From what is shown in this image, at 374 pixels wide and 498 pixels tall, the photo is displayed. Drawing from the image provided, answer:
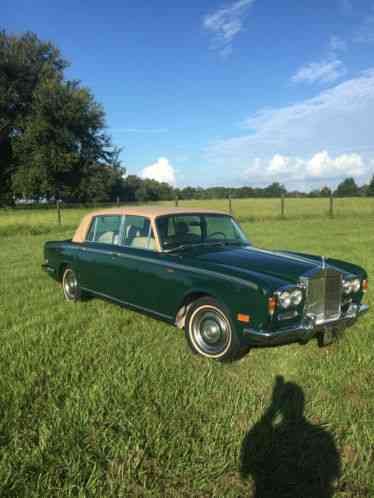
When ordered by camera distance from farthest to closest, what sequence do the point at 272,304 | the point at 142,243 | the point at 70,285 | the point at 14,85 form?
the point at 14,85, the point at 70,285, the point at 142,243, the point at 272,304

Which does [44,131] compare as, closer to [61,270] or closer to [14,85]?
[14,85]

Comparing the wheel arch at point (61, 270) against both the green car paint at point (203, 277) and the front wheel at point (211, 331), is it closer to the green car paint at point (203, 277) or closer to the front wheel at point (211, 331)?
the green car paint at point (203, 277)

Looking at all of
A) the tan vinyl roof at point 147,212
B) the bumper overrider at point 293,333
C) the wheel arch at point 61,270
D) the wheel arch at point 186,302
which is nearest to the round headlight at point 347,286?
the bumper overrider at point 293,333

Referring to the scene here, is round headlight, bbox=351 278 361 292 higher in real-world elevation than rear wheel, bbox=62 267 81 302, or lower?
higher

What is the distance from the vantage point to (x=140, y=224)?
452 cm

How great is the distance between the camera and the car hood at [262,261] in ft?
11.2

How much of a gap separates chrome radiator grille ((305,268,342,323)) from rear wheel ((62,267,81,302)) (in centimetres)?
347

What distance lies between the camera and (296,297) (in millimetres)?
3219

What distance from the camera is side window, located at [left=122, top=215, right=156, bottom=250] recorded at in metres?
4.34

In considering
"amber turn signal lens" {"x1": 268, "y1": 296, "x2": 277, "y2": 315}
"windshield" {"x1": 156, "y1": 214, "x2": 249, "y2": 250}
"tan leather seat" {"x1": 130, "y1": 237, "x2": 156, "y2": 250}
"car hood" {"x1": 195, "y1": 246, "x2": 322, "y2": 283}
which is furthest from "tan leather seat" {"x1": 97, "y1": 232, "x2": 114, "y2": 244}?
"amber turn signal lens" {"x1": 268, "y1": 296, "x2": 277, "y2": 315}

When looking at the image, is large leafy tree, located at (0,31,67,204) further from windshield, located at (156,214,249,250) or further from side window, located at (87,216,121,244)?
windshield, located at (156,214,249,250)

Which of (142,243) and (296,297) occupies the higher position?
(142,243)

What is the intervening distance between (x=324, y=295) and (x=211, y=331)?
3.89 ft

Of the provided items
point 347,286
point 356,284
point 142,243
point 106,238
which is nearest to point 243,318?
point 347,286
